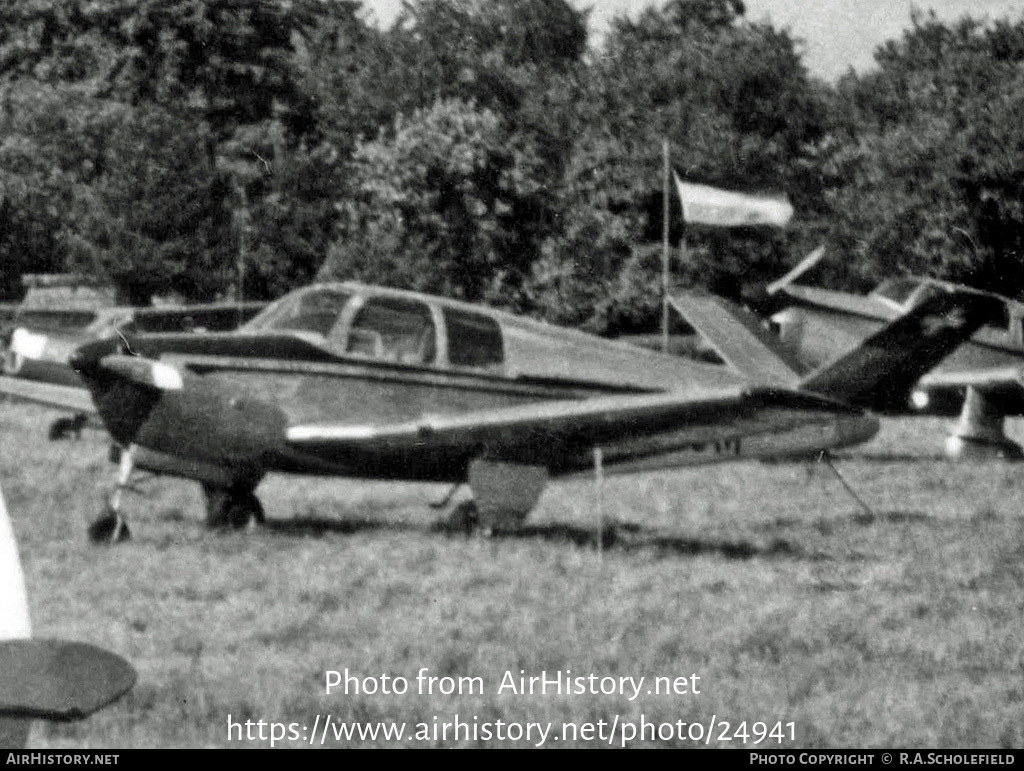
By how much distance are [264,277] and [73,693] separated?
26101 mm

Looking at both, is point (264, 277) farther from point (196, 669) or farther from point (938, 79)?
point (196, 669)

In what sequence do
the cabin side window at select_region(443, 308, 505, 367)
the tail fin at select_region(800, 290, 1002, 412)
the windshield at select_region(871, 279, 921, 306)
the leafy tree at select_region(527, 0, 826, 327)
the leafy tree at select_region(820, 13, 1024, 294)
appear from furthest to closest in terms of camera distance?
the leafy tree at select_region(527, 0, 826, 327)
the leafy tree at select_region(820, 13, 1024, 294)
the windshield at select_region(871, 279, 921, 306)
the cabin side window at select_region(443, 308, 505, 367)
the tail fin at select_region(800, 290, 1002, 412)

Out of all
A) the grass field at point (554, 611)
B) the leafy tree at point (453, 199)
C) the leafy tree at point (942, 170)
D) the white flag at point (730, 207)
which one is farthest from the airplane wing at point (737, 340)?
the leafy tree at point (453, 199)

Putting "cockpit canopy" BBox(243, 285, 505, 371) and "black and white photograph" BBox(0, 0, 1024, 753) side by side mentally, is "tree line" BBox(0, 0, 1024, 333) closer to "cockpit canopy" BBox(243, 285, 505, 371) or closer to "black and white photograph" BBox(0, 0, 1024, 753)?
"black and white photograph" BBox(0, 0, 1024, 753)

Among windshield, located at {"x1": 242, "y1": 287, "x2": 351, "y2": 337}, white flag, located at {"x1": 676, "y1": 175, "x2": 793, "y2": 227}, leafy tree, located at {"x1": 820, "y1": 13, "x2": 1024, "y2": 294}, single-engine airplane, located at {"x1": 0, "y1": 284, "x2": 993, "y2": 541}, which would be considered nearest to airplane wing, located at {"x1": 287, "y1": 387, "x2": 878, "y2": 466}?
single-engine airplane, located at {"x1": 0, "y1": 284, "x2": 993, "y2": 541}

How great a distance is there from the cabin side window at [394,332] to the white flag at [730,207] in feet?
20.1

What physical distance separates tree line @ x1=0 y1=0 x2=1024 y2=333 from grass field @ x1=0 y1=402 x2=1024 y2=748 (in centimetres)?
1223

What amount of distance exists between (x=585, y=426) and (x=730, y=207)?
7.34 metres

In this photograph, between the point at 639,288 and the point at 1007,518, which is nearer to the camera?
the point at 1007,518

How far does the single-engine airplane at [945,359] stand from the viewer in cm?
1558

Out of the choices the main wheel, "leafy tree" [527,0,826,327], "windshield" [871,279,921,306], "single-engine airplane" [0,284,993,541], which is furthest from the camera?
"leafy tree" [527,0,826,327]

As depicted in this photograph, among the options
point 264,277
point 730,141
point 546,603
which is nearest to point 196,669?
point 546,603

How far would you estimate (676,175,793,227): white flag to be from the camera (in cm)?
1523
